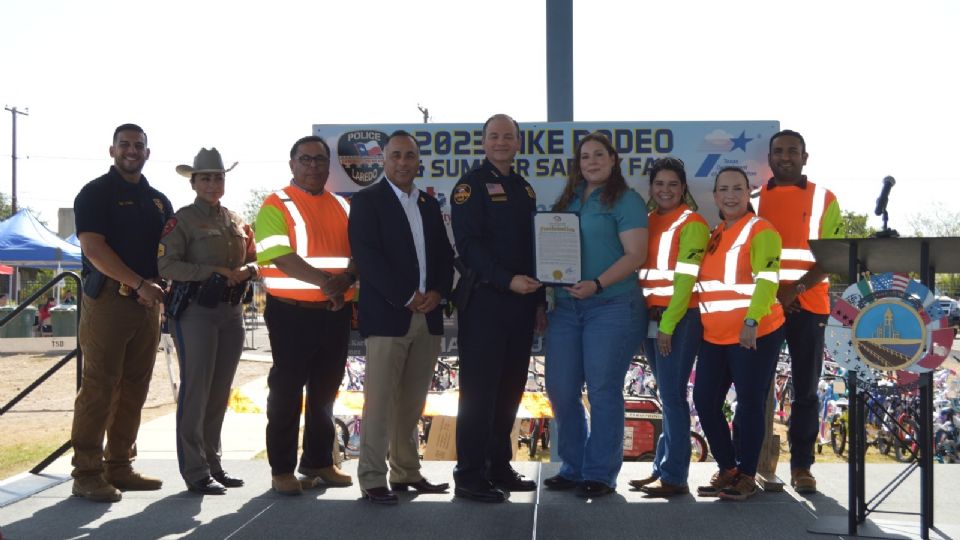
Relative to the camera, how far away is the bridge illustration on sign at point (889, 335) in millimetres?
3885

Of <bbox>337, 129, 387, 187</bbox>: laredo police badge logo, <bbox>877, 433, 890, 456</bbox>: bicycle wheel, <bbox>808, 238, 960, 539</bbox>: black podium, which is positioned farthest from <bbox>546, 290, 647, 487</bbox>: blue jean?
<bbox>877, 433, 890, 456</bbox>: bicycle wheel

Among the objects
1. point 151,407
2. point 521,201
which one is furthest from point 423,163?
point 151,407

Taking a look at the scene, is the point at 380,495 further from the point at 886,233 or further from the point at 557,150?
the point at 886,233

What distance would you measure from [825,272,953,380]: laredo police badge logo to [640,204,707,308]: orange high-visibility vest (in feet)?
2.99

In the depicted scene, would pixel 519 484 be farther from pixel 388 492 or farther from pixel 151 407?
pixel 151 407

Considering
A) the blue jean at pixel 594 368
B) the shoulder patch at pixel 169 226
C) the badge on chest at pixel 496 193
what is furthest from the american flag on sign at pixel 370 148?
the blue jean at pixel 594 368

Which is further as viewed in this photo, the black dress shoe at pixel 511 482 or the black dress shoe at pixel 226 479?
the black dress shoe at pixel 226 479

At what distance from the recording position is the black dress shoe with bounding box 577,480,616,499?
4629 mm

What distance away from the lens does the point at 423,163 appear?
6094mm

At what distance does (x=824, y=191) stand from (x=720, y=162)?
106 centimetres

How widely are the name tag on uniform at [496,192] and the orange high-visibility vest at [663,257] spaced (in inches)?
30.8

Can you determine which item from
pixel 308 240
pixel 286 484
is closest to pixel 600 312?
pixel 308 240

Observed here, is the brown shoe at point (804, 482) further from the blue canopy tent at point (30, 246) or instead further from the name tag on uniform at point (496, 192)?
the blue canopy tent at point (30, 246)

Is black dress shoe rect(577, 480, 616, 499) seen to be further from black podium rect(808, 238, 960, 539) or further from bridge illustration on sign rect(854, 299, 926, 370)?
bridge illustration on sign rect(854, 299, 926, 370)
